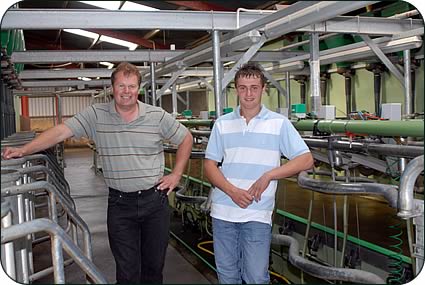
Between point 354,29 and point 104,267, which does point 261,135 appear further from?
point 104,267

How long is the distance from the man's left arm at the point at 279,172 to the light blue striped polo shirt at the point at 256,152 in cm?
3

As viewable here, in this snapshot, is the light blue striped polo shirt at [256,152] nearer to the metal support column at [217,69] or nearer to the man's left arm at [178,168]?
the man's left arm at [178,168]

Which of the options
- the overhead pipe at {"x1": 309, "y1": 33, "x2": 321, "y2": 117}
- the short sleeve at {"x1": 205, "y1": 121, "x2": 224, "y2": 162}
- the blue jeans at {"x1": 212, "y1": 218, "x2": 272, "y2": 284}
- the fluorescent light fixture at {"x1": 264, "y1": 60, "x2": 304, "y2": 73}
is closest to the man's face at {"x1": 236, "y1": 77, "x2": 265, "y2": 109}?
the short sleeve at {"x1": 205, "y1": 121, "x2": 224, "y2": 162}

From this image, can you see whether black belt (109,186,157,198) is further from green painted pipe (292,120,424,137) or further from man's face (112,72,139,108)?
green painted pipe (292,120,424,137)

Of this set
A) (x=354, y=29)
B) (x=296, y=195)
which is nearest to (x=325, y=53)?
(x=354, y=29)

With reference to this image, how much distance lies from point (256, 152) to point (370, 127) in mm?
1040

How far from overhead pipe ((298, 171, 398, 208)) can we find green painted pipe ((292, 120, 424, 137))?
1.56 ft

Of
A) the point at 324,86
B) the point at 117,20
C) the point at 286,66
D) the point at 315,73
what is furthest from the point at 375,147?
the point at 324,86

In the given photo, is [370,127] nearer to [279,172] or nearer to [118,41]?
[279,172]

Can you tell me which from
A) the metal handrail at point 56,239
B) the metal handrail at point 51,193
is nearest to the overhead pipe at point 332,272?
the metal handrail at point 51,193

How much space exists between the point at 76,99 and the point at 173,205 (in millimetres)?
11429

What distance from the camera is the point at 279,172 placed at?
5.84 feet

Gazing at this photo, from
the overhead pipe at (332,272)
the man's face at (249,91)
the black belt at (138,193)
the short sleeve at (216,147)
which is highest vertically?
the man's face at (249,91)

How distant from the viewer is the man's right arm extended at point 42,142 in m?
1.83
